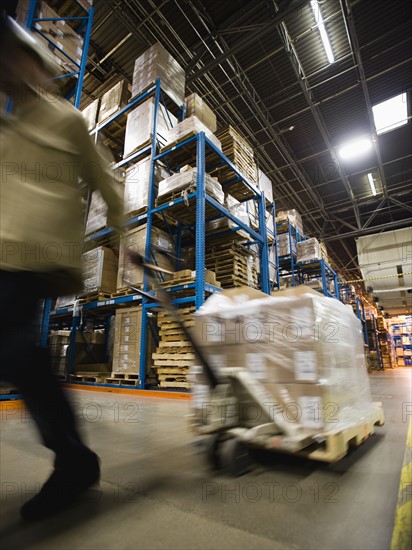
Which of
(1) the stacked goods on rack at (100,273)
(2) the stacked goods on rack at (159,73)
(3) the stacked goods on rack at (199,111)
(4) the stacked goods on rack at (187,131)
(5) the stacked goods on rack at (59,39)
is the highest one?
(2) the stacked goods on rack at (159,73)

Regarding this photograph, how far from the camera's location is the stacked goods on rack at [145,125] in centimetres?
704

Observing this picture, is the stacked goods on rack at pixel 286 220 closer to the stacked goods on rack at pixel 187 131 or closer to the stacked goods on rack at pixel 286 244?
the stacked goods on rack at pixel 286 244

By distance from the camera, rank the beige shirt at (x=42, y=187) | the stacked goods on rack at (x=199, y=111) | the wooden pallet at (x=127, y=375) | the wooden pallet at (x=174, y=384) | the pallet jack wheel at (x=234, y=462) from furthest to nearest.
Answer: the stacked goods on rack at (x=199, y=111)
the wooden pallet at (x=127, y=375)
the wooden pallet at (x=174, y=384)
the pallet jack wheel at (x=234, y=462)
the beige shirt at (x=42, y=187)

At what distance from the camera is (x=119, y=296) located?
670 centimetres

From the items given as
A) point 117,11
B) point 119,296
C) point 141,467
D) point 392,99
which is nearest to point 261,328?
point 141,467

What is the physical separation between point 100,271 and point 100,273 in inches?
1.9

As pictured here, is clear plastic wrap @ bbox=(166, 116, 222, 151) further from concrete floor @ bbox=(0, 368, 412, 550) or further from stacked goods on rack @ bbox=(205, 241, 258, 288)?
concrete floor @ bbox=(0, 368, 412, 550)

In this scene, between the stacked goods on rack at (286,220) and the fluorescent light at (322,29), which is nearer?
the fluorescent light at (322,29)

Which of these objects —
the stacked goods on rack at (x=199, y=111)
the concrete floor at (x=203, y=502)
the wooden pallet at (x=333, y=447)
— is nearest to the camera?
the concrete floor at (x=203, y=502)

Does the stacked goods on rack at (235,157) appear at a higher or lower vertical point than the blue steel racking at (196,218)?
higher

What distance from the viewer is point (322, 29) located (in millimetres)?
7730

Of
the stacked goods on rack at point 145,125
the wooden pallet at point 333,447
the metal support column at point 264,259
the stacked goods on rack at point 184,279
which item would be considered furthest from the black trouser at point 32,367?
the metal support column at point 264,259

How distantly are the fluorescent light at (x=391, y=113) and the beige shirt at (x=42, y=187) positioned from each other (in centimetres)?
1155

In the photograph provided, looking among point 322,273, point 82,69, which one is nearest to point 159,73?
point 82,69
